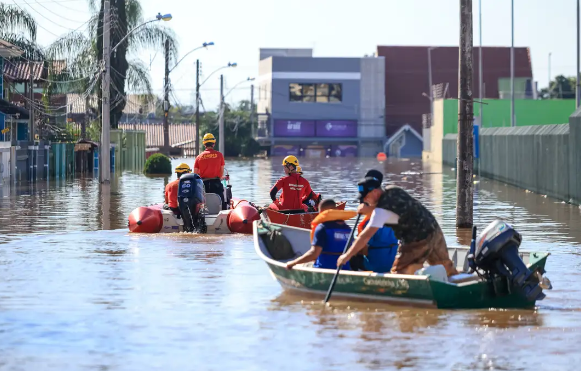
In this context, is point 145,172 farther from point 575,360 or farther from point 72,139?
point 575,360

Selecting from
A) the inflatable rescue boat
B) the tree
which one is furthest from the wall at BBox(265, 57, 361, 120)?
the inflatable rescue boat

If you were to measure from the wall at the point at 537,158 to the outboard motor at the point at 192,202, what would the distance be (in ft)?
42.1

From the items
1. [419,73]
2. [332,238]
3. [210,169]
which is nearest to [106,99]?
[210,169]

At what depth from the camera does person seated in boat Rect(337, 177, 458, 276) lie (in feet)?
42.2

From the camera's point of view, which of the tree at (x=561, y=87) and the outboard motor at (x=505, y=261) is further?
the tree at (x=561, y=87)

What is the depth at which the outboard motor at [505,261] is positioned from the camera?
12688mm

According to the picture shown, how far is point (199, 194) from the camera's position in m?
21.0

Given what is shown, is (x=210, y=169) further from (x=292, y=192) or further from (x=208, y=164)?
(x=292, y=192)

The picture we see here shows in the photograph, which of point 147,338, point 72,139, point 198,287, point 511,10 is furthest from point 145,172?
point 147,338

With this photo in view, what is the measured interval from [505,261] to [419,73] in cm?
10737

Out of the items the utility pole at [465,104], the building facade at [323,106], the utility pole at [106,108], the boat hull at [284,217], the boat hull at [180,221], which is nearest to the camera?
the boat hull at [284,217]

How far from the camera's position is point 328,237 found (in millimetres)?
13953

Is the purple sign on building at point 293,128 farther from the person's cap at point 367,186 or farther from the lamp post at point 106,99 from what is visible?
the person's cap at point 367,186

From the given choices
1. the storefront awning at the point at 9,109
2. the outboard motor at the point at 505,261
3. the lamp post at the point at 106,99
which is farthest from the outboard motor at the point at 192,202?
the storefront awning at the point at 9,109
